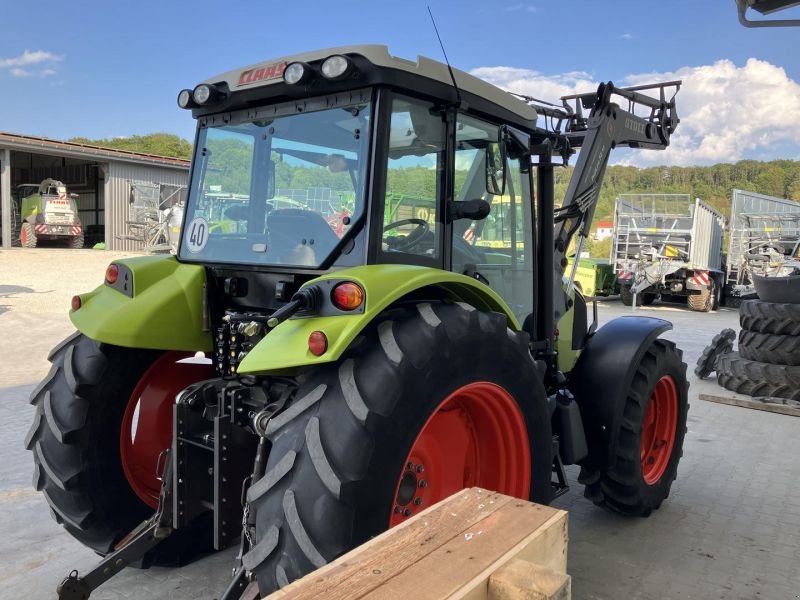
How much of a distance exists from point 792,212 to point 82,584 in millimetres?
20272

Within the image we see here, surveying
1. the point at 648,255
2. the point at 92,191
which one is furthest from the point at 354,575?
the point at 92,191

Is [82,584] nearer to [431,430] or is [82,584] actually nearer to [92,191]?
[431,430]

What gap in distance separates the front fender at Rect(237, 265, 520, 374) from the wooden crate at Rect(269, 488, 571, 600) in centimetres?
69

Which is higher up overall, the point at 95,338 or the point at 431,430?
the point at 95,338

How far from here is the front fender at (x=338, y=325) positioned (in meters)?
2.31

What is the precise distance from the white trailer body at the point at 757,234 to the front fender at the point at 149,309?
17.2 meters

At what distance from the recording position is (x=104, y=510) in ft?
10.7

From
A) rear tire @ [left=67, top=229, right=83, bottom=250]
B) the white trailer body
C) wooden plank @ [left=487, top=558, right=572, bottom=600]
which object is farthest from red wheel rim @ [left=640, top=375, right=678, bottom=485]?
rear tire @ [left=67, top=229, right=83, bottom=250]

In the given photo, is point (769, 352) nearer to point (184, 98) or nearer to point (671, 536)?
point (671, 536)

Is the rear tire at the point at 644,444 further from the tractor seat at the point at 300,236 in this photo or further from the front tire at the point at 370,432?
the tractor seat at the point at 300,236

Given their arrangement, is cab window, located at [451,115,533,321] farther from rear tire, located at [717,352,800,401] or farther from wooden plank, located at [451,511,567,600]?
rear tire, located at [717,352,800,401]

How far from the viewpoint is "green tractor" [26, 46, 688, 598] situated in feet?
7.64

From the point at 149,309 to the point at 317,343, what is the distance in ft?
3.81

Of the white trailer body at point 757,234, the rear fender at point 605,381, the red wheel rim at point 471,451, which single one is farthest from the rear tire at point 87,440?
the white trailer body at point 757,234
